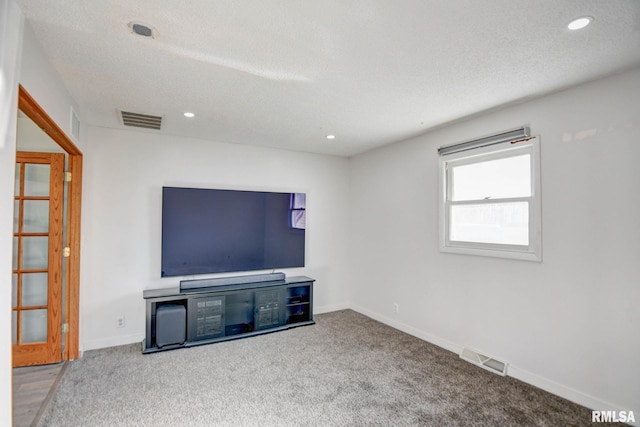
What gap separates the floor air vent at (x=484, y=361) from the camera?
2902mm

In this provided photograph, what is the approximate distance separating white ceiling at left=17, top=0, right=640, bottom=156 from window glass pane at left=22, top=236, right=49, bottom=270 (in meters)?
1.35

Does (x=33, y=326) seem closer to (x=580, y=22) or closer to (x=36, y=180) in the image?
(x=36, y=180)

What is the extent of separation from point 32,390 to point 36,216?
5.24ft

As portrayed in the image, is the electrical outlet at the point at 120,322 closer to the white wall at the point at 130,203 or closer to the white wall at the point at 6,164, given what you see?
the white wall at the point at 130,203

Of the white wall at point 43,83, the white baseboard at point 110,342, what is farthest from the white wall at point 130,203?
the white wall at point 43,83

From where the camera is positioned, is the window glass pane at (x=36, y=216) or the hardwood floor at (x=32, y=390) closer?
the hardwood floor at (x=32, y=390)

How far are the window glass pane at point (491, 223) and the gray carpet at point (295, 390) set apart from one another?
124 cm

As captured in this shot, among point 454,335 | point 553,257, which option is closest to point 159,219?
point 454,335

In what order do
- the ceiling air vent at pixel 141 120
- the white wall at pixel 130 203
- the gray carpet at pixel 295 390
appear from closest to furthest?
the gray carpet at pixel 295 390, the ceiling air vent at pixel 141 120, the white wall at pixel 130 203

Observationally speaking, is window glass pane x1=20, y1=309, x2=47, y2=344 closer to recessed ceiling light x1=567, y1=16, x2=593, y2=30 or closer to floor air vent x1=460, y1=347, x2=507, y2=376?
floor air vent x1=460, y1=347, x2=507, y2=376

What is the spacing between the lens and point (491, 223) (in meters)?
3.15

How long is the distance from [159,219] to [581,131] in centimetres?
425

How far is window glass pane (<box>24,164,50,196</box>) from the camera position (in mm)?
3129

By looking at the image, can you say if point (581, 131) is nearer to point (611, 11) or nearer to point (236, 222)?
point (611, 11)
